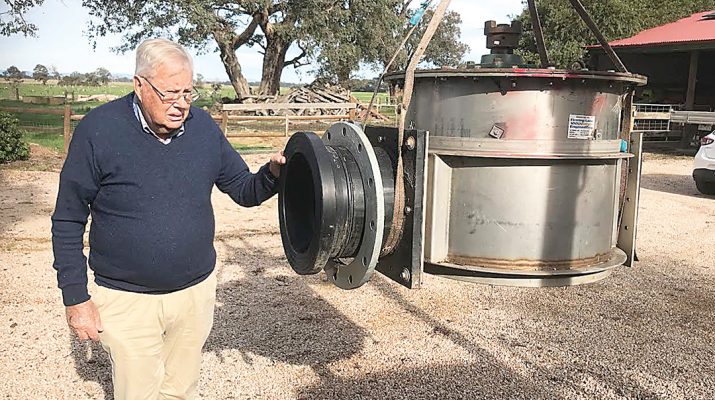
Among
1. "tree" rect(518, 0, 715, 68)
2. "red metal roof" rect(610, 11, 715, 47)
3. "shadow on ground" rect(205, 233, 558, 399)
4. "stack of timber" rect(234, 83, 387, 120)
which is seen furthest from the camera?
"stack of timber" rect(234, 83, 387, 120)

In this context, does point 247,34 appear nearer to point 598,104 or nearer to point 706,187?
point 706,187

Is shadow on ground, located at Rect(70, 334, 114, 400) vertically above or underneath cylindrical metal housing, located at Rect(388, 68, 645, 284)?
underneath

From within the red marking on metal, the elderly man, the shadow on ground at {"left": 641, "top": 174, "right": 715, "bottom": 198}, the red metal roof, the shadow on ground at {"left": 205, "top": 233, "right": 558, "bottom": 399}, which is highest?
the red metal roof

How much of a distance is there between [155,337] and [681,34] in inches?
968

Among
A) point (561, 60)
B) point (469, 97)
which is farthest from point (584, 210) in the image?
point (561, 60)

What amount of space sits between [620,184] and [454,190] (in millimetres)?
886

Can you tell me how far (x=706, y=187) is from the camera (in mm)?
12148

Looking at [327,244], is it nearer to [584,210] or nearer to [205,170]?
[205,170]

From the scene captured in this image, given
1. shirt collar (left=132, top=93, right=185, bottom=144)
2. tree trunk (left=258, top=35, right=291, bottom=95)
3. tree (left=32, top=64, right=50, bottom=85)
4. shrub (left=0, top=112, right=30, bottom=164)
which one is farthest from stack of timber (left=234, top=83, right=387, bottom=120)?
tree (left=32, top=64, right=50, bottom=85)

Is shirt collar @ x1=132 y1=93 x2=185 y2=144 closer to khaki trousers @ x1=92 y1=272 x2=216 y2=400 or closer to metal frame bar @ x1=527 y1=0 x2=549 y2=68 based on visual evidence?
khaki trousers @ x1=92 y1=272 x2=216 y2=400

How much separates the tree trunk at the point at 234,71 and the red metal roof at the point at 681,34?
57.2 feet

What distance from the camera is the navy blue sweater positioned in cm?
254

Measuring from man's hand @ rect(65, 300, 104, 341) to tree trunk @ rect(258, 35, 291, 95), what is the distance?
29978 mm

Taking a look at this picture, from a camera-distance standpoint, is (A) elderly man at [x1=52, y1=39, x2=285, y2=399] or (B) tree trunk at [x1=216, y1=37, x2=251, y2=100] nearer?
(A) elderly man at [x1=52, y1=39, x2=285, y2=399]
